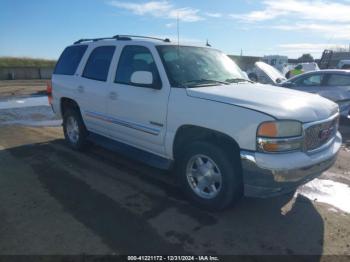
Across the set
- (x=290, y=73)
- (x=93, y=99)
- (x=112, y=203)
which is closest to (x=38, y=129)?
(x=93, y=99)

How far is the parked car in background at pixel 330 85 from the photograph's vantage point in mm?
9406

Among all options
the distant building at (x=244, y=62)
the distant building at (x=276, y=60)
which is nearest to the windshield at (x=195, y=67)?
the distant building at (x=244, y=62)

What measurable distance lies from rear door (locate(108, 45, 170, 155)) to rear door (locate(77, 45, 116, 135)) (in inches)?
10.0

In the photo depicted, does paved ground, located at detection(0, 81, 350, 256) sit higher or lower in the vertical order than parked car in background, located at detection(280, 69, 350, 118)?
lower

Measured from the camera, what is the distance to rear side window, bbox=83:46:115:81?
5199 mm

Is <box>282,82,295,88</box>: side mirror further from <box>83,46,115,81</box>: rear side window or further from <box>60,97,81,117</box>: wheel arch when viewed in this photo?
<box>60,97,81,117</box>: wheel arch

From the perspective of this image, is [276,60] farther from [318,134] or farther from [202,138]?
[202,138]

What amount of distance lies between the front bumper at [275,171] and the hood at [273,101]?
420 millimetres

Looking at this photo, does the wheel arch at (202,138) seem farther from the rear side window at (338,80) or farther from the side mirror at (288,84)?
the rear side window at (338,80)

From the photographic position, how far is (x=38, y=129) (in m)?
8.42

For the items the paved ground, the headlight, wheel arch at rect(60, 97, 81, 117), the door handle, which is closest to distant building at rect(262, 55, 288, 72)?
the paved ground

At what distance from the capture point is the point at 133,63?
15.6 ft

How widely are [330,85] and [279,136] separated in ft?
25.1

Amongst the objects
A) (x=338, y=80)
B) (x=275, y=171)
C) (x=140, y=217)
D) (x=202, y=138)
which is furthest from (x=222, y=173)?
(x=338, y=80)
